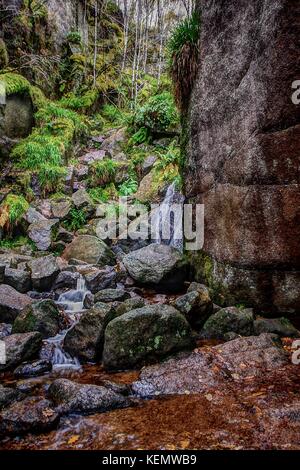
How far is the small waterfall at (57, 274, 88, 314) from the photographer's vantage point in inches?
274

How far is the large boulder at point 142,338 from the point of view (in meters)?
4.50

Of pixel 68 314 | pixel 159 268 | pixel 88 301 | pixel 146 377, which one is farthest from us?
pixel 159 268

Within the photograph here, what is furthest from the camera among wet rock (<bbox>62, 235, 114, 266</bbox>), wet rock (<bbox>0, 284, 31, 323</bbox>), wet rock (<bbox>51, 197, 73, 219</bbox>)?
wet rock (<bbox>51, 197, 73, 219</bbox>)

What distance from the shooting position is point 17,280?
7445 mm

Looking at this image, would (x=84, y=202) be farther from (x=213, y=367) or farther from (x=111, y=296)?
(x=213, y=367)

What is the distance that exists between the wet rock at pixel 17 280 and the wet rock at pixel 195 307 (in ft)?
12.3

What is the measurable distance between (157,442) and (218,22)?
262 inches

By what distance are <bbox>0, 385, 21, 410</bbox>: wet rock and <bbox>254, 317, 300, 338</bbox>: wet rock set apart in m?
3.41

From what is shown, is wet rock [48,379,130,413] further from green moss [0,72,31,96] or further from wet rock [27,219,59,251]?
green moss [0,72,31,96]

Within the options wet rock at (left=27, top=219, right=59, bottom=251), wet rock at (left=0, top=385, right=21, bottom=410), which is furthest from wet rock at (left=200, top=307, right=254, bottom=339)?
wet rock at (left=27, top=219, right=59, bottom=251)

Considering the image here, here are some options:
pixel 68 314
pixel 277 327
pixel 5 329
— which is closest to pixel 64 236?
pixel 68 314

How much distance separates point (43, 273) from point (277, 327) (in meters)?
5.16

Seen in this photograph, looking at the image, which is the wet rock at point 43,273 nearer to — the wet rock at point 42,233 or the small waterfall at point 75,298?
the small waterfall at point 75,298

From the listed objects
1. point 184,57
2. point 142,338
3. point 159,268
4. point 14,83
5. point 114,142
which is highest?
point 14,83
